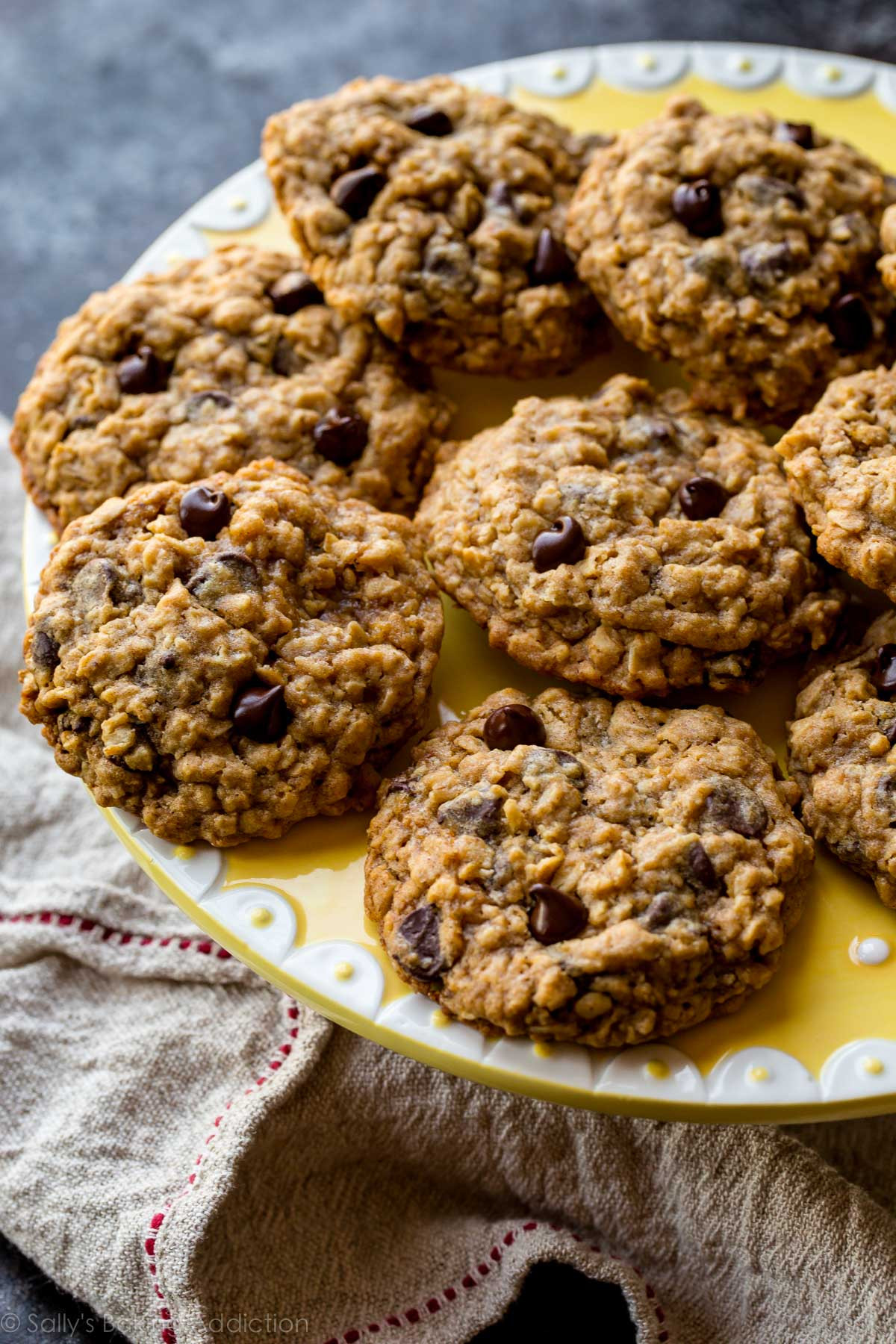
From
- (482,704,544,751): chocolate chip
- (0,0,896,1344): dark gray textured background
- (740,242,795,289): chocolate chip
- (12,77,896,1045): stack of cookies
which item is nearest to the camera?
(12,77,896,1045): stack of cookies

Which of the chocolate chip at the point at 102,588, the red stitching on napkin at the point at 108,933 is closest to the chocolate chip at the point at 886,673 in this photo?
the chocolate chip at the point at 102,588

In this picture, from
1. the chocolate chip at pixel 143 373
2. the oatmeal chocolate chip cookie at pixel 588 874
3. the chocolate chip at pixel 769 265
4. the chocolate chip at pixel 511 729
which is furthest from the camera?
the chocolate chip at pixel 143 373

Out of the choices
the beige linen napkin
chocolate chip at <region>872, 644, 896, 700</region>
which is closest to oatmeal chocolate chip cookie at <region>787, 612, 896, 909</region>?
chocolate chip at <region>872, 644, 896, 700</region>

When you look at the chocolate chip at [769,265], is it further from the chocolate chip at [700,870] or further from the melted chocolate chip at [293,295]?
the chocolate chip at [700,870]

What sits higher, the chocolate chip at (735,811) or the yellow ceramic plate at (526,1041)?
the chocolate chip at (735,811)

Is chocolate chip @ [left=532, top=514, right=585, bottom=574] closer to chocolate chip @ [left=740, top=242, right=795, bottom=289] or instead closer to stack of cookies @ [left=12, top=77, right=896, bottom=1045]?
stack of cookies @ [left=12, top=77, right=896, bottom=1045]

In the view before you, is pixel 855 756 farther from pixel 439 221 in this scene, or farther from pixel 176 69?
pixel 176 69

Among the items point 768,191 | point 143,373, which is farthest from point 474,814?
point 768,191

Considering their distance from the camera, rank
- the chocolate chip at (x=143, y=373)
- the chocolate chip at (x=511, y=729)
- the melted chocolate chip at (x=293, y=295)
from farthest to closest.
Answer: the melted chocolate chip at (x=293, y=295)
the chocolate chip at (x=143, y=373)
the chocolate chip at (x=511, y=729)

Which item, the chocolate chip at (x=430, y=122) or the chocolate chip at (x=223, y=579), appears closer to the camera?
the chocolate chip at (x=223, y=579)
